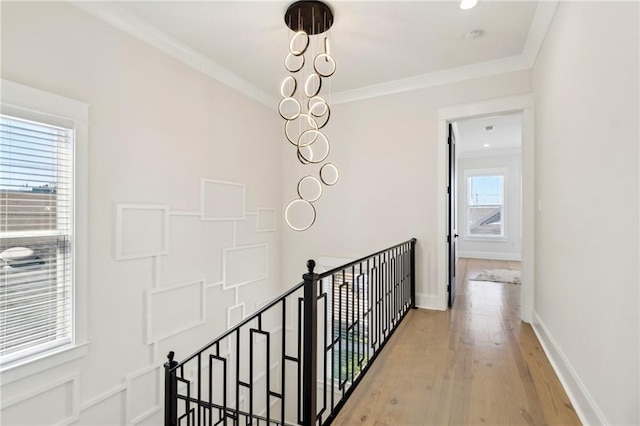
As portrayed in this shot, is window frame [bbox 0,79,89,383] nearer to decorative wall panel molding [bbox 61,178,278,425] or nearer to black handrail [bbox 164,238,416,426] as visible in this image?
decorative wall panel molding [bbox 61,178,278,425]

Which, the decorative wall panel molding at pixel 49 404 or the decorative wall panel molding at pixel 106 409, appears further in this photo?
the decorative wall panel molding at pixel 106 409

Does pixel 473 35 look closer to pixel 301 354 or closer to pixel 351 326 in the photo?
pixel 351 326

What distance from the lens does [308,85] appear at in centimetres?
319

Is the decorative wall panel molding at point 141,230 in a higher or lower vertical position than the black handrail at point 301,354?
higher

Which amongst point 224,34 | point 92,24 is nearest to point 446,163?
point 224,34

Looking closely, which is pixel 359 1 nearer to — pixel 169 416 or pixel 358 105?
pixel 358 105

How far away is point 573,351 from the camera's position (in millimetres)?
1975

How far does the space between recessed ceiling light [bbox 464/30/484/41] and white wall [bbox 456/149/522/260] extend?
5.45 meters

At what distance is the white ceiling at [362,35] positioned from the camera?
255 cm

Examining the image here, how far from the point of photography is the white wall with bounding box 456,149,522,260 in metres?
7.68

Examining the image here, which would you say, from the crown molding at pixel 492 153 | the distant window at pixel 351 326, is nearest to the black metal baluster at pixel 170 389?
the distant window at pixel 351 326

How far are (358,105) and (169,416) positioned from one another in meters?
3.85

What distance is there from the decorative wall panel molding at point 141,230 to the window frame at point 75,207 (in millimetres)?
261

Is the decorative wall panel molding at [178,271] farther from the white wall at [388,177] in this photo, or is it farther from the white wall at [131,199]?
the white wall at [388,177]
